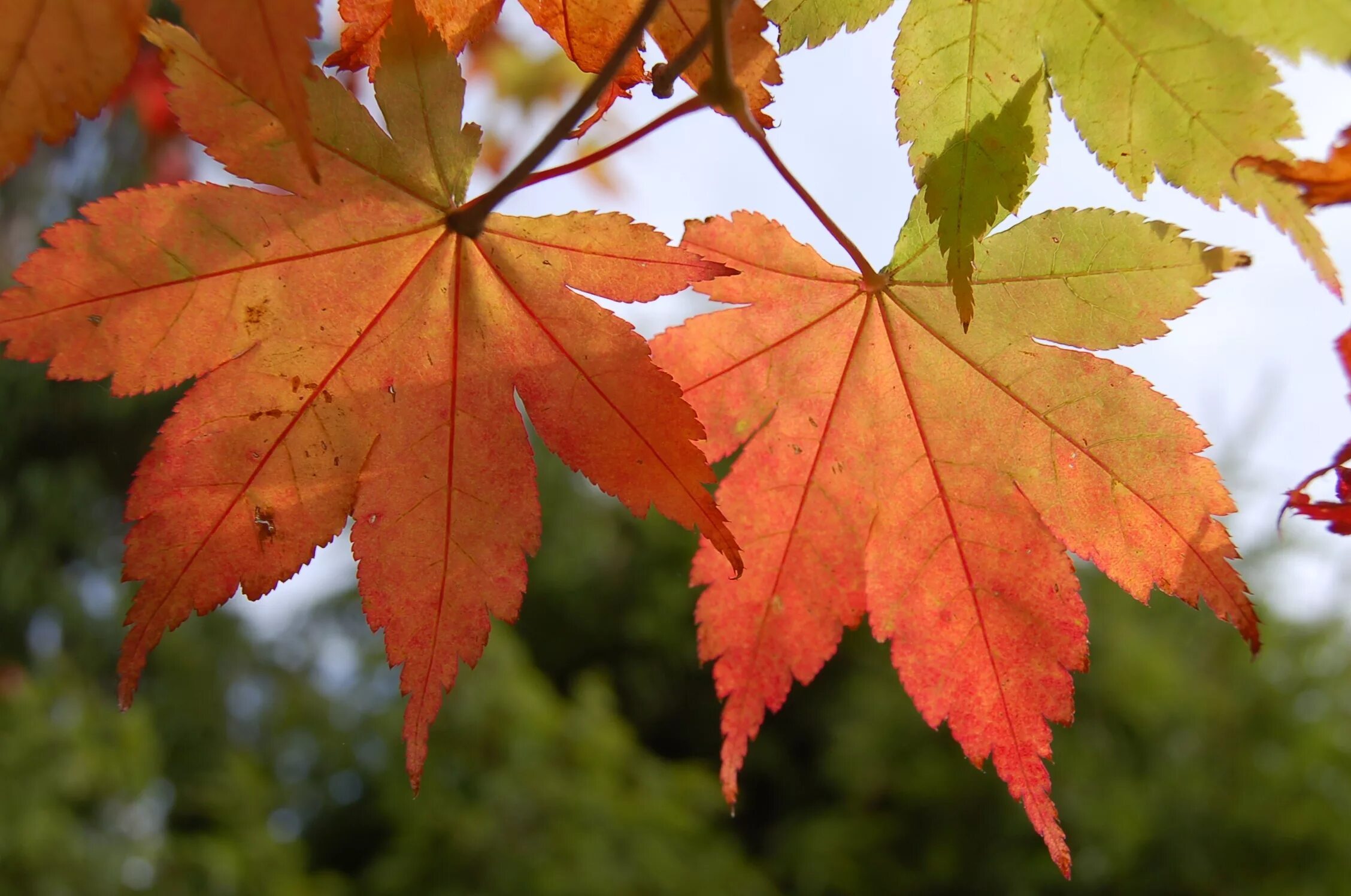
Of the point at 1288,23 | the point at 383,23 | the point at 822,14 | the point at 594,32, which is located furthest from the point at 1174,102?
the point at 383,23

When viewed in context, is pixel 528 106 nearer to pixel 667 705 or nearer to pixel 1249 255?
pixel 1249 255

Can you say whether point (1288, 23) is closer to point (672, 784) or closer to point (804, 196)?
point (804, 196)

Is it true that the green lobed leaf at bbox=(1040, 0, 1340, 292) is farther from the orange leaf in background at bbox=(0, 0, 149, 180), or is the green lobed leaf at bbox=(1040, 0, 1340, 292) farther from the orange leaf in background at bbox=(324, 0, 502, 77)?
the orange leaf in background at bbox=(0, 0, 149, 180)

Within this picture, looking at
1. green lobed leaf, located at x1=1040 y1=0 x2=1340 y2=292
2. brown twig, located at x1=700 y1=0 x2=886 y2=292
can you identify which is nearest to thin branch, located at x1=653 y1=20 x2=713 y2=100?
brown twig, located at x1=700 y1=0 x2=886 y2=292

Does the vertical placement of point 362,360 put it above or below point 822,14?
below

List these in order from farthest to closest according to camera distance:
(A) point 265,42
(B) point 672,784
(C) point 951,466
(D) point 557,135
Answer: (B) point 672,784
(C) point 951,466
(D) point 557,135
(A) point 265,42

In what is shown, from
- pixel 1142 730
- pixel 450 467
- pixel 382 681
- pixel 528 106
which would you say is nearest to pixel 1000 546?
pixel 450 467

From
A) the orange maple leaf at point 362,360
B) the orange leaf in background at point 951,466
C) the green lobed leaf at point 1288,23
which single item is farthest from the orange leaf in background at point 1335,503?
the orange maple leaf at point 362,360
